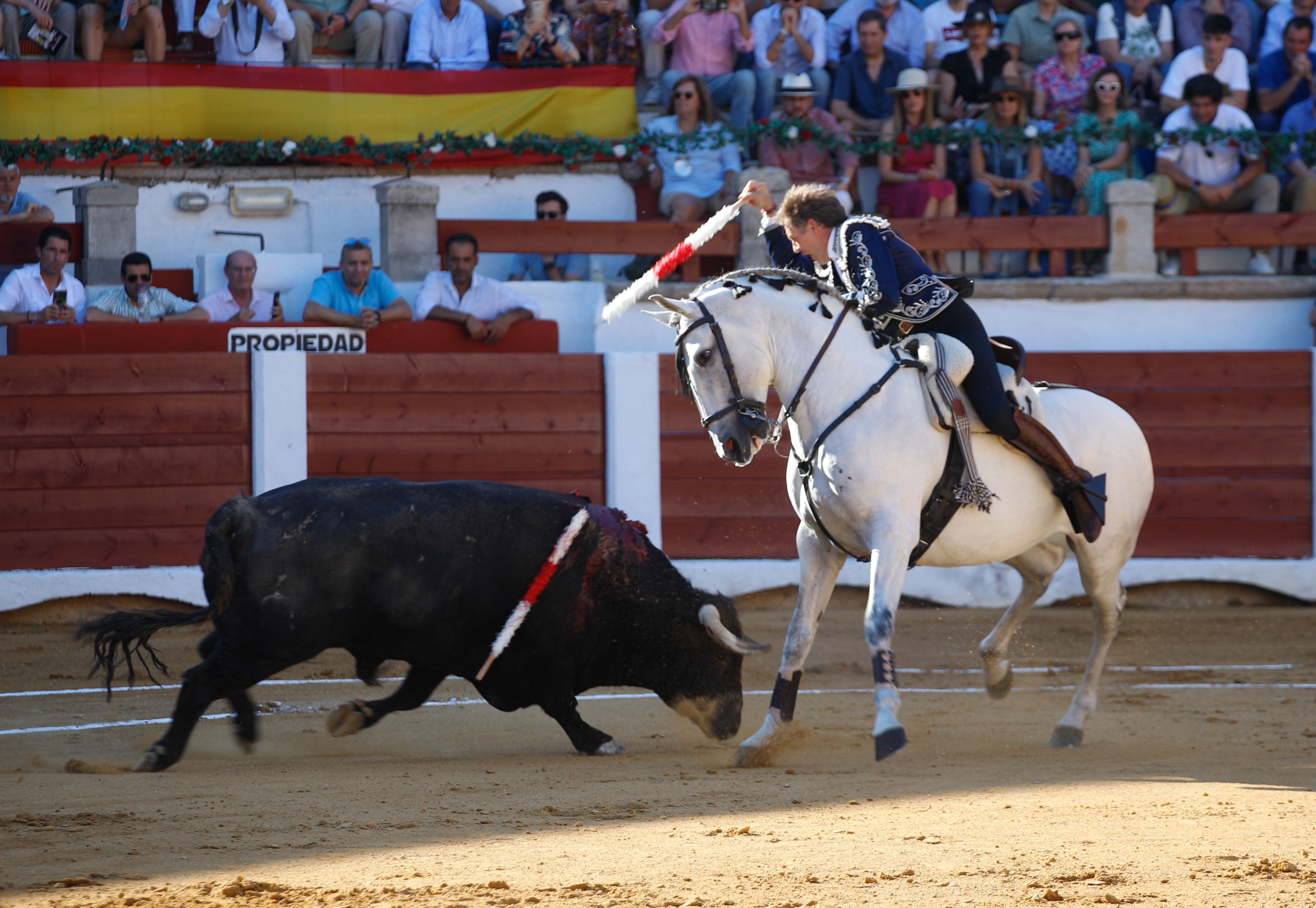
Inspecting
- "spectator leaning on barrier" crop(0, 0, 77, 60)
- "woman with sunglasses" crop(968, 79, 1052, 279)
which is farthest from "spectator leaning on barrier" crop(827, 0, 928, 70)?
"spectator leaning on barrier" crop(0, 0, 77, 60)

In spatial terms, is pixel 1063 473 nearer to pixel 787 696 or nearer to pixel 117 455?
pixel 787 696

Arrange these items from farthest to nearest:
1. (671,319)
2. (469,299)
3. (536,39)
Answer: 1. (536,39)
2. (469,299)
3. (671,319)

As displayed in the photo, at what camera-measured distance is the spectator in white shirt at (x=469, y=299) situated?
9.04 meters

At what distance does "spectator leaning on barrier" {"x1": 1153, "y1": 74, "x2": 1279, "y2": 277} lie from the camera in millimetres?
10516

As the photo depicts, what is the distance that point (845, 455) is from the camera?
4.75 m

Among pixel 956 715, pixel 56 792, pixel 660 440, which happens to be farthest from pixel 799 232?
pixel 660 440

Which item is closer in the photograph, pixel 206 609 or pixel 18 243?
pixel 206 609

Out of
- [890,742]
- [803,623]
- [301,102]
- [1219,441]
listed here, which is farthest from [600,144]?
[890,742]

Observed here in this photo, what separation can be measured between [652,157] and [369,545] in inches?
248

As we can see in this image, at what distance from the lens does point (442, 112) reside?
34.9 feet

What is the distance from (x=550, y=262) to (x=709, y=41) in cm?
213

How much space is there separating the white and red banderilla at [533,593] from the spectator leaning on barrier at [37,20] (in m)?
6.89

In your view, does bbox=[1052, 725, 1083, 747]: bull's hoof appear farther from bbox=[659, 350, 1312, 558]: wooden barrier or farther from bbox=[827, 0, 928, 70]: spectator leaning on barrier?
bbox=[827, 0, 928, 70]: spectator leaning on barrier

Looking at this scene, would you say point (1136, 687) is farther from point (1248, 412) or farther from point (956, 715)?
point (1248, 412)
